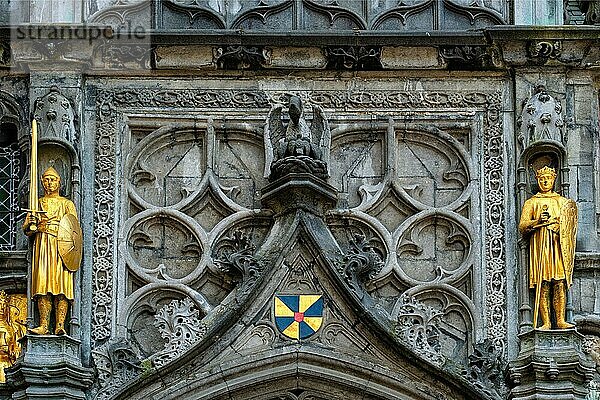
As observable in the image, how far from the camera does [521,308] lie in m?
21.4

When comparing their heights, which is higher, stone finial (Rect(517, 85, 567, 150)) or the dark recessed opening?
stone finial (Rect(517, 85, 567, 150))

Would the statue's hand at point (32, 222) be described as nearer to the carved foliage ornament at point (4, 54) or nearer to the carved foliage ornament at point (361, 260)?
the carved foliage ornament at point (4, 54)

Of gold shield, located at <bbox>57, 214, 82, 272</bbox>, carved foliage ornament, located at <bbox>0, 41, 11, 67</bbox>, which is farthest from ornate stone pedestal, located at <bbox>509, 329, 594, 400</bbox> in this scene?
carved foliage ornament, located at <bbox>0, 41, 11, 67</bbox>

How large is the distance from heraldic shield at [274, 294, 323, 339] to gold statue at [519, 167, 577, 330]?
1.90m

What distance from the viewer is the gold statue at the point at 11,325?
2144 centimetres

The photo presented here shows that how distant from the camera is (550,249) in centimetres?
2130

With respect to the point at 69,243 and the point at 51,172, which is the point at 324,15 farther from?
the point at 69,243

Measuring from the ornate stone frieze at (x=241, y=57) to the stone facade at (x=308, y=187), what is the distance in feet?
0.06

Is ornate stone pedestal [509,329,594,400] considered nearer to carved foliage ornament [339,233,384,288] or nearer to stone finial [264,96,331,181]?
carved foliage ornament [339,233,384,288]

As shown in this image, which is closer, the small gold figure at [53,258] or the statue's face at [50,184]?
the small gold figure at [53,258]

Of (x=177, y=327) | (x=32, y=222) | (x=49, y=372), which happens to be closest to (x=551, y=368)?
(x=177, y=327)

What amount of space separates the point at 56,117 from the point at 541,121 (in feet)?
14.2

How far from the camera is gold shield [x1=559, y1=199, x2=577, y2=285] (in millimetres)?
21266

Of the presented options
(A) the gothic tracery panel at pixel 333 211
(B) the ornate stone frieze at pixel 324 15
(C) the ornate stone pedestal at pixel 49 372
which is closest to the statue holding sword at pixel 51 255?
(C) the ornate stone pedestal at pixel 49 372
